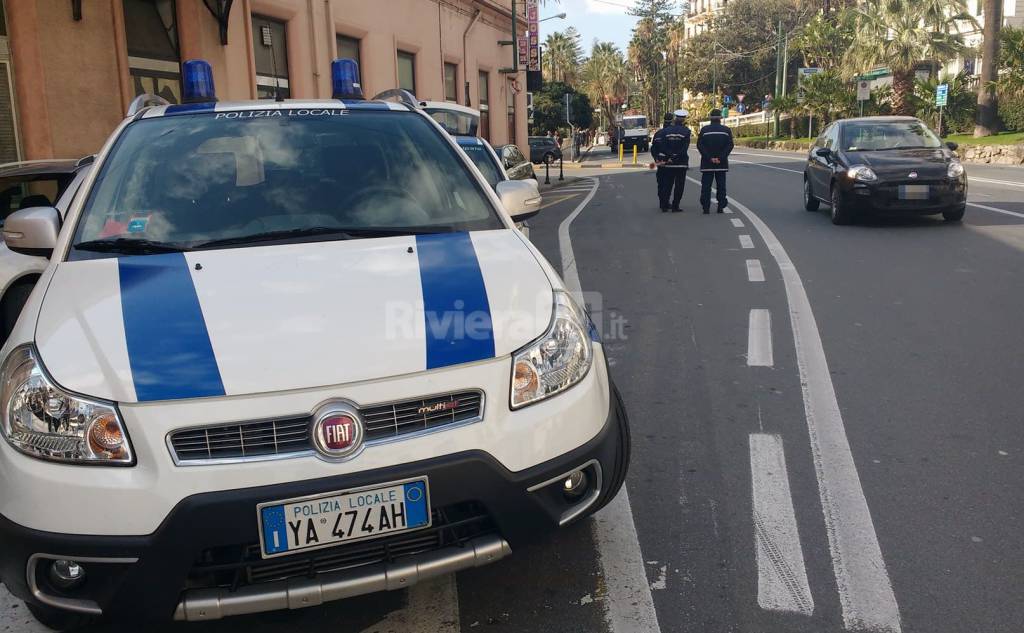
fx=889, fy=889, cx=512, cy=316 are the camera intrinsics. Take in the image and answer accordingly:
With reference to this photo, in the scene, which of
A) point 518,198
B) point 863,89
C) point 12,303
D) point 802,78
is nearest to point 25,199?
point 12,303

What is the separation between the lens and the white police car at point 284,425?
2.38 m

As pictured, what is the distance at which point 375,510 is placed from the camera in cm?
247

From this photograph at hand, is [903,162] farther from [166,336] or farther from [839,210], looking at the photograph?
[166,336]

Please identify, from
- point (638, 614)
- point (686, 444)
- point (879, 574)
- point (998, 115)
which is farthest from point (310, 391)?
point (998, 115)

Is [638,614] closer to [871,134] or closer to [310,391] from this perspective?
[310,391]

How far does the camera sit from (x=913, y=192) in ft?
38.0

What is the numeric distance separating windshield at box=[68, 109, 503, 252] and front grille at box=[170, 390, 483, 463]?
107 cm

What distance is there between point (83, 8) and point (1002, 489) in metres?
11.5

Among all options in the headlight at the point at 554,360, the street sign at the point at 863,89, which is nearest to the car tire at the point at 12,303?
the headlight at the point at 554,360

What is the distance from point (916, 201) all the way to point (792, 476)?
29.3ft

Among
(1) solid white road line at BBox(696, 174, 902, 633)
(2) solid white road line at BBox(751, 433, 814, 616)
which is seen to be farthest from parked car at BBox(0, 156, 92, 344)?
(1) solid white road line at BBox(696, 174, 902, 633)

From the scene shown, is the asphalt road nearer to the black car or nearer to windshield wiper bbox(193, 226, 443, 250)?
windshield wiper bbox(193, 226, 443, 250)

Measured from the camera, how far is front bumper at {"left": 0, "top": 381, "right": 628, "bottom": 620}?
7.70 ft

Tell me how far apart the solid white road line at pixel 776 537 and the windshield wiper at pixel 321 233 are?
1.74 meters
